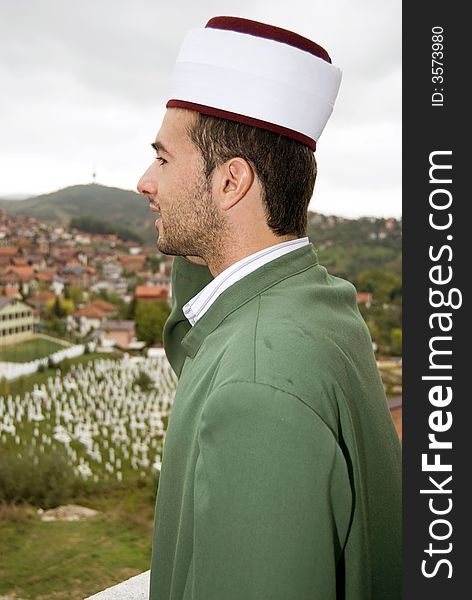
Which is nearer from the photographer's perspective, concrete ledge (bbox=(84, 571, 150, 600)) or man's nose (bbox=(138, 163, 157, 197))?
man's nose (bbox=(138, 163, 157, 197))

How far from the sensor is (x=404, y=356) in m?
0.74

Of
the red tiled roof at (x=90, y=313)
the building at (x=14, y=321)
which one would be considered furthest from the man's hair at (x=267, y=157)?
the red tiled roof at (x=90, y=313)

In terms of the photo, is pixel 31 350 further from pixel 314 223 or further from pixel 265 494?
pixel 265 494

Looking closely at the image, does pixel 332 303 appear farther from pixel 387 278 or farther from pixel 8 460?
pixel 387 278

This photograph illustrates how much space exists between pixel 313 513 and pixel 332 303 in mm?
268

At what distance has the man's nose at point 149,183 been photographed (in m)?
0.89

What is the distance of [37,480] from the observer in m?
15.9

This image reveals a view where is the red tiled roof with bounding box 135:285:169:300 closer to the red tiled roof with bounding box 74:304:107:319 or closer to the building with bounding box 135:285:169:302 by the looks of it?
the building with bounding box 135:285:169:302

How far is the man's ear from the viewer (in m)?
0.83

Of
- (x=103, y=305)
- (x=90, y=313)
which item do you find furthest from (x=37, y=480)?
(x=103, y=305)

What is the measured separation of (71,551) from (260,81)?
12.4 m

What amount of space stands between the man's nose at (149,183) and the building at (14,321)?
2002cm

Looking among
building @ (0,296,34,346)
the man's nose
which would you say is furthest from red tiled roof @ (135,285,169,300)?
the man's nose

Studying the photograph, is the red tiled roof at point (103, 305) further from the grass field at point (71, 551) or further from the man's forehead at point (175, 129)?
the man's forehead at point (175, 129)
